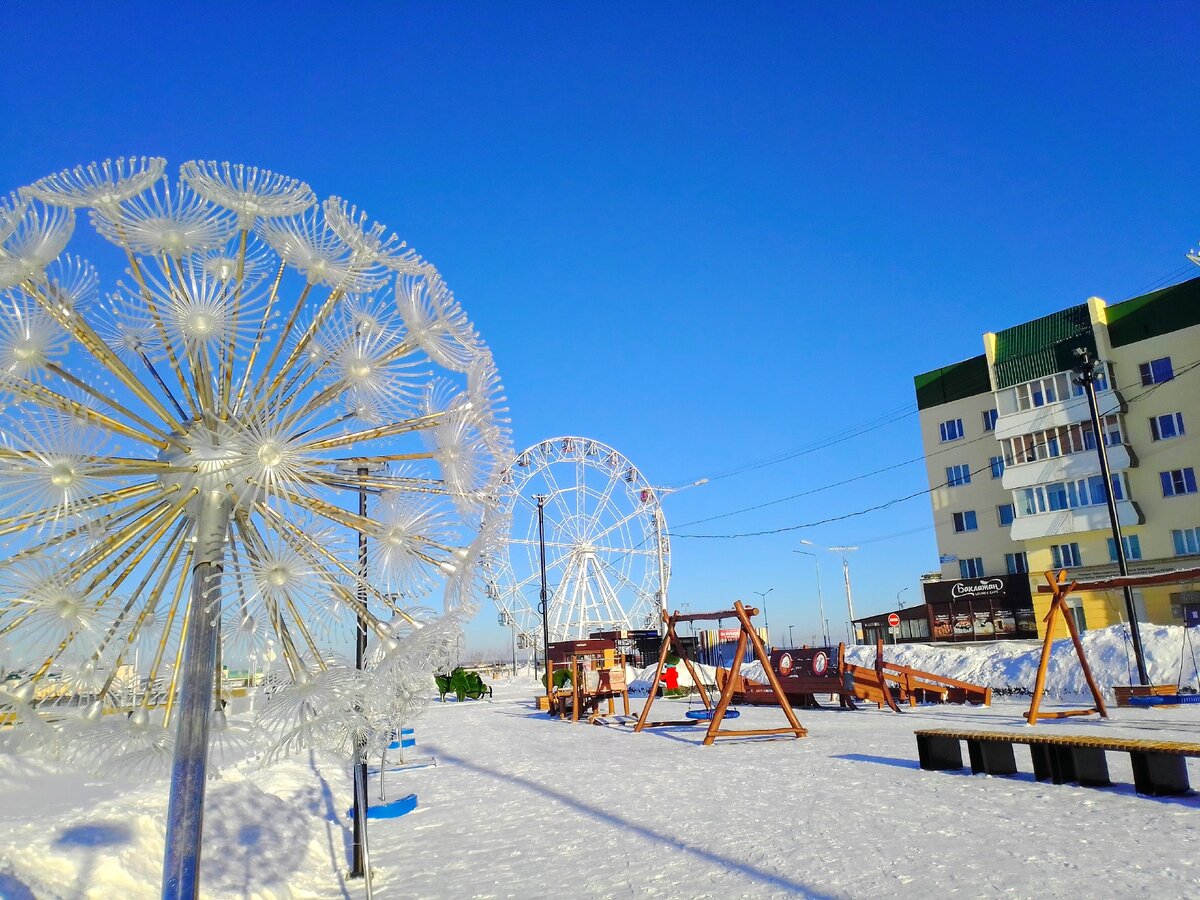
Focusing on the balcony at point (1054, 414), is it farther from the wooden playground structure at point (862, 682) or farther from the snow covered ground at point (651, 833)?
the snow covered ground at point (651, 833)

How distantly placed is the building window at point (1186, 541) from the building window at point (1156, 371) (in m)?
7.40

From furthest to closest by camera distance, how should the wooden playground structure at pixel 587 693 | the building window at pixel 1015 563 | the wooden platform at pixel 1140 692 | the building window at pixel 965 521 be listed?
the building window at pixel 965 521, the building window at pixel 1015 563, the wooden playground structure at pixel 587 693, the wooden platform at pixel 1140 692

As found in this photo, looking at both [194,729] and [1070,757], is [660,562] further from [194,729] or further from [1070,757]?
[194,729]

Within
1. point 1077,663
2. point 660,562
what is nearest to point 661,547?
point 660,562

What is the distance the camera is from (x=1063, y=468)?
43688 mm

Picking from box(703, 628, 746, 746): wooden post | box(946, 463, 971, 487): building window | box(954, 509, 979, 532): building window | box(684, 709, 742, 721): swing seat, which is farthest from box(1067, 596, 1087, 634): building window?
box(703, 628, 746, 746): wooden post

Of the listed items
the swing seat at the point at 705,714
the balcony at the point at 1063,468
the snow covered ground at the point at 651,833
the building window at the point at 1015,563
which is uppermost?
the balcony at the point at 1063,468

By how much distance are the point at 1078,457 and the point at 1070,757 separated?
126ft

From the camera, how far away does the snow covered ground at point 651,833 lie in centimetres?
656

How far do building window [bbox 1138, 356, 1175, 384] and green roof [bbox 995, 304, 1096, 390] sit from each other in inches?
99.7

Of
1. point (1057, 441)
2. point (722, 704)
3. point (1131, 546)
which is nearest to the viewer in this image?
point (722, 704)

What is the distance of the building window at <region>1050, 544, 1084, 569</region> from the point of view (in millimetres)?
43406

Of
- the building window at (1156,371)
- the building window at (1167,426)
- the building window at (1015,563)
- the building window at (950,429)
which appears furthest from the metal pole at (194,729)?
the building window at (950,429)

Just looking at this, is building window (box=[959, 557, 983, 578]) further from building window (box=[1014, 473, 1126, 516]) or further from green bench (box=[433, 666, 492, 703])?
green bench (box=[433, 666, 492, 703])
